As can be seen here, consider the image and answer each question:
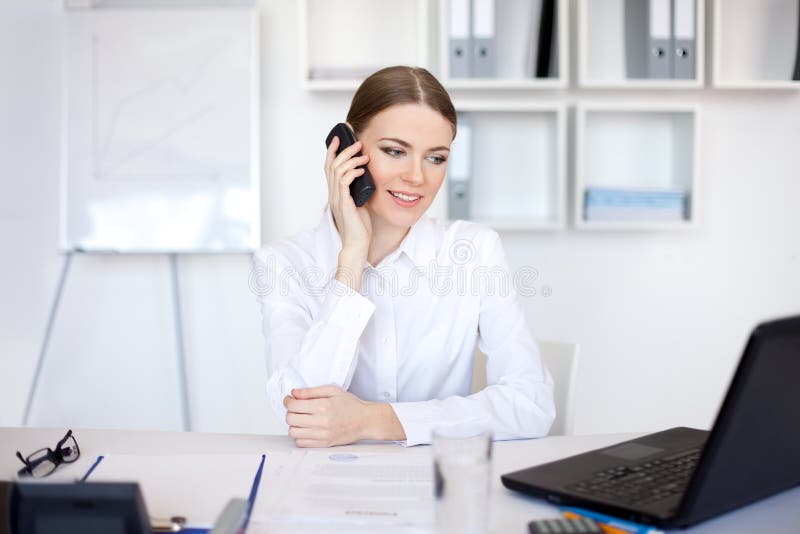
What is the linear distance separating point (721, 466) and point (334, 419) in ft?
2.09

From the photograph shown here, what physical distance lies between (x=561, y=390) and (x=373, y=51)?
1.69m

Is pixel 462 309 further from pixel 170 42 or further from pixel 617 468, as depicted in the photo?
pixel 170 42

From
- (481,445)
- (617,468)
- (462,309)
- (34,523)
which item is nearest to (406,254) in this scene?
(462,309)

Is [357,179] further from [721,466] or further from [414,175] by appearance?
[721,466]

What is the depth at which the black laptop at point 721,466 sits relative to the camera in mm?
827

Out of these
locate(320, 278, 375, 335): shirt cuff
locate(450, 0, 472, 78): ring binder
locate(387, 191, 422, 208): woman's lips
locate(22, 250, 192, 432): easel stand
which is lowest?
locate(22, 250, 192, 432): easel stand

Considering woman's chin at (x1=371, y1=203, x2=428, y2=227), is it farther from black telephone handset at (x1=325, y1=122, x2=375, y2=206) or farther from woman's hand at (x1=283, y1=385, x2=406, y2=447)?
woman's hand at (x1=283, y1=385, x2=406, y2=447)

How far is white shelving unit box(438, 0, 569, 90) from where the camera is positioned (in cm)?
279

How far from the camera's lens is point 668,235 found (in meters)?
3.07

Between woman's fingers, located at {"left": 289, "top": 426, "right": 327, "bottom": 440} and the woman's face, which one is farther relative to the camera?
the woman's face

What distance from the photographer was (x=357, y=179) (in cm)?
178

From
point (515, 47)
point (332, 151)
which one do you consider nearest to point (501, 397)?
point (332, 151)

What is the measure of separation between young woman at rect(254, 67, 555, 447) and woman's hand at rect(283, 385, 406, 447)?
15cm

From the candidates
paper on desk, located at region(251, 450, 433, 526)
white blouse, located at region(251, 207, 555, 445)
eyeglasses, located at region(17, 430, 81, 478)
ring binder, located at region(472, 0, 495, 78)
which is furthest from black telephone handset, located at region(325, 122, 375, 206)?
ring binder, located at region(472, 0, 495, 78)
